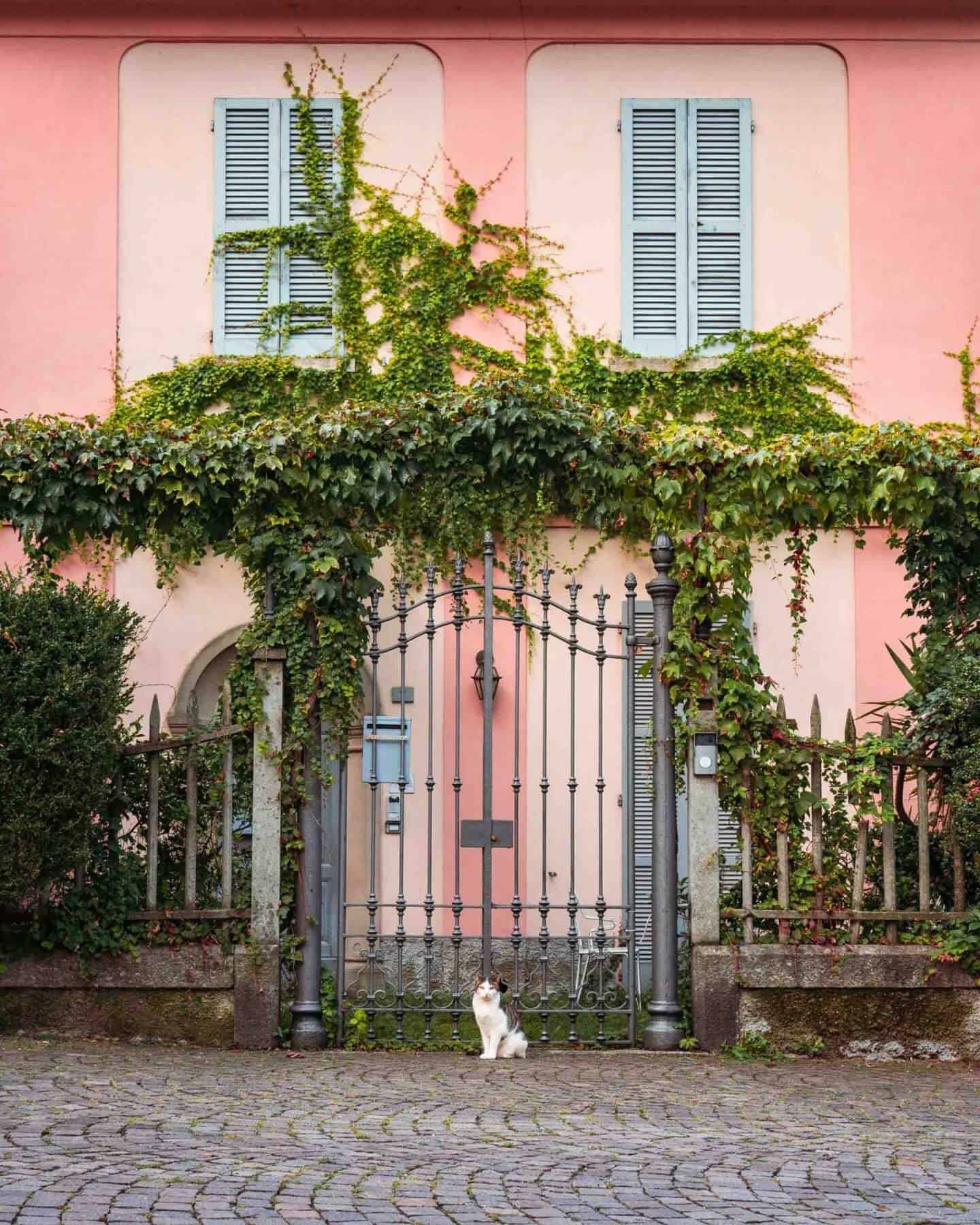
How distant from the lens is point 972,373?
13891mm

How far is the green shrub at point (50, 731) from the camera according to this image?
8.06 metres

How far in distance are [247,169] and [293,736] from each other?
6.97 meters

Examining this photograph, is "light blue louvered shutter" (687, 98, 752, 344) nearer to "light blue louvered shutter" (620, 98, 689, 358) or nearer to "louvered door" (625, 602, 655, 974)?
"light blue louvered shutter" (620, 98, 689, 358)

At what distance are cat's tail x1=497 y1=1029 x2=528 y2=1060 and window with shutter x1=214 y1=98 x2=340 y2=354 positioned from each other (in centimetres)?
708

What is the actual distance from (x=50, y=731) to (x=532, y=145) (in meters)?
7.78

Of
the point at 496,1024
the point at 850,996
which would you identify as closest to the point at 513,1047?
the point at 496,1024

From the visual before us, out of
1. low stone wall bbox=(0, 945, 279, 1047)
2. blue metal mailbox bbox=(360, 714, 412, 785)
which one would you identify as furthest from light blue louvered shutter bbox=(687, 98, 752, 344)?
low stone wall bbox=(0, 945, 279, 1047)

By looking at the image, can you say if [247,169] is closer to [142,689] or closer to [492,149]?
[492,149]

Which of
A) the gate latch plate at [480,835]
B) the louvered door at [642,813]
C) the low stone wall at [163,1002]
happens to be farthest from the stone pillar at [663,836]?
the louvered door at [642,813]

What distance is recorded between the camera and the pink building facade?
13.9 metres

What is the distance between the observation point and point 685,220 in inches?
557

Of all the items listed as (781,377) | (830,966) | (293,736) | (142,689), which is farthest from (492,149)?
(830,966)

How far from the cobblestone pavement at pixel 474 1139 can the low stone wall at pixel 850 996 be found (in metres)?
0.22

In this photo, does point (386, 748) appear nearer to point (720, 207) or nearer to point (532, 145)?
point (532, 145)
